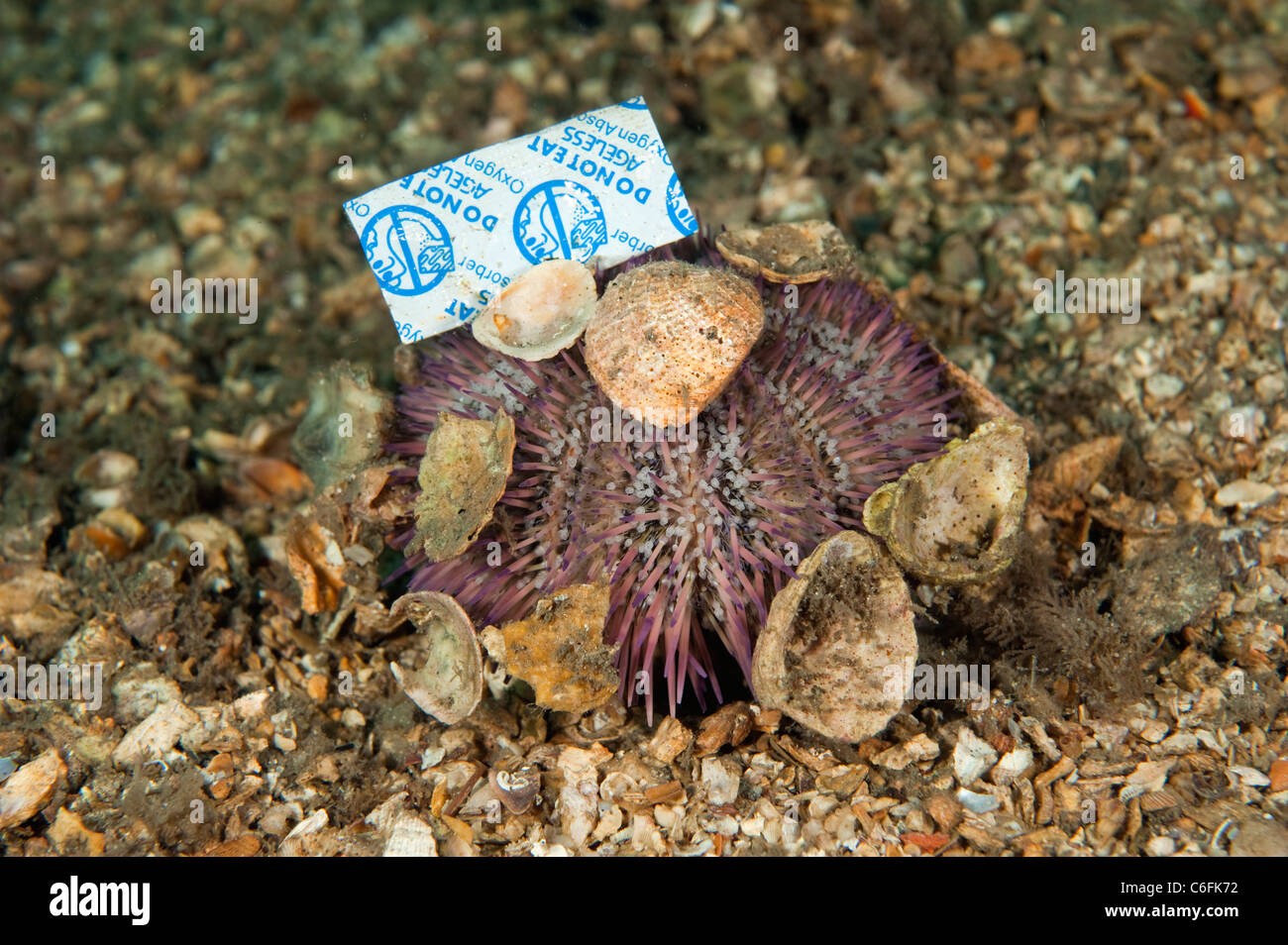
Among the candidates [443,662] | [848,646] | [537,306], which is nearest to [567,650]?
[443,662]

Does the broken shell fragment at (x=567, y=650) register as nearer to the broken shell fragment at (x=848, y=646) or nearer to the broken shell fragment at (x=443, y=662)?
the broken shell fragment at (x=443, y=662)

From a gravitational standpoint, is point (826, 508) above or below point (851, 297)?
below

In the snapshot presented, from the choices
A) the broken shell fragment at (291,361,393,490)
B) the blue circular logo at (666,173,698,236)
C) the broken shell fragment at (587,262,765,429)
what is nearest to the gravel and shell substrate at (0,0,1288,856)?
the broken shell fragment at (291,361,393,490)

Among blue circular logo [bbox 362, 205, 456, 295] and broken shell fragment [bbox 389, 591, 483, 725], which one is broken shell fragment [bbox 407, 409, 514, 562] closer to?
broken shell fragment [bbox 389, 591, 483, 725]

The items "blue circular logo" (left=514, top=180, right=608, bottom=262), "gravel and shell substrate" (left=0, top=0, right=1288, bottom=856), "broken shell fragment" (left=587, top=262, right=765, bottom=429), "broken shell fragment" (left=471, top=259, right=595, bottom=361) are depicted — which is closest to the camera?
"broken shell fragment" (left=587, top=262, right=765, bottom=429)

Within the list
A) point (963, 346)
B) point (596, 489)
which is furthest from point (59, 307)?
point (963, 346)

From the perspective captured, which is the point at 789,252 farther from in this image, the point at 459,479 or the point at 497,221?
the point at 459,479

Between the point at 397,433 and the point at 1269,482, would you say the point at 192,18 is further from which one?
the point at 1269,482
